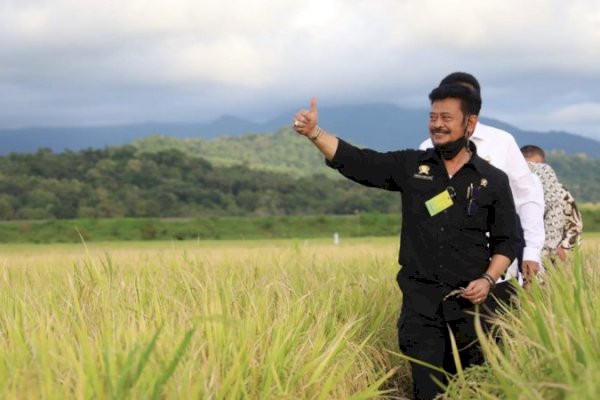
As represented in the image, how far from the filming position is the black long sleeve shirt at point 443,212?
4.70 meters

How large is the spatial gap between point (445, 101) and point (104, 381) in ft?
7.45

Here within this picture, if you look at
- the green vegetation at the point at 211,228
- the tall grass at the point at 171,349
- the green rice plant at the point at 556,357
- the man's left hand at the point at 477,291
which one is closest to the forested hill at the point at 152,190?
the green vegetation at the point at 211,228

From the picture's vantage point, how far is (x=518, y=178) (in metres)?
5.60

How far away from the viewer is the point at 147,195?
3920 inches

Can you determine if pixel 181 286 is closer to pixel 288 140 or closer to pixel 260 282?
pixel 260 282

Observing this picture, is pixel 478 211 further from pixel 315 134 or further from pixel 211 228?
pixel 211 228

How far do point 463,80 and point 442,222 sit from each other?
903 millimetres

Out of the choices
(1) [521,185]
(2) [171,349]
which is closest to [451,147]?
Result: (1) [521,185]

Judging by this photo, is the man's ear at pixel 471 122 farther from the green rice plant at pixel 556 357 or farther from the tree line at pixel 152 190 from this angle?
the tree line at pixel 152 190

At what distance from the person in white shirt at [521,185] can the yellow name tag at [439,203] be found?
70 cm

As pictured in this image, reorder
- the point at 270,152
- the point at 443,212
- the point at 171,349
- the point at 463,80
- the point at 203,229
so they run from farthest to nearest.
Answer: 1. the point at 270,152
2. the point at 203,229
3. the point at 463,80
4. the point at 443,212
5. the point at 171,349

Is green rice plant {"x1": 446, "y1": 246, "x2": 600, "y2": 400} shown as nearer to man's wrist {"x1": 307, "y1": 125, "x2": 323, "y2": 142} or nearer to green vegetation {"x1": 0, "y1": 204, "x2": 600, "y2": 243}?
man's wrist {"x1": 307, "y1": 125, "x2": 323, "y2": 142}

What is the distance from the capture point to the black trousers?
4.73 metres

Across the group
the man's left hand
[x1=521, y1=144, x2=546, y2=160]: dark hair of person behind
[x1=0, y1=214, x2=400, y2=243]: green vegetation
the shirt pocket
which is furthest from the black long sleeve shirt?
[x1=0, y1=214, x2=400, y2=243]: green vegetation
